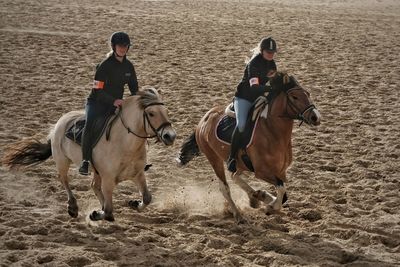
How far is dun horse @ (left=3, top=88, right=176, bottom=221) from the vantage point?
6.23 m

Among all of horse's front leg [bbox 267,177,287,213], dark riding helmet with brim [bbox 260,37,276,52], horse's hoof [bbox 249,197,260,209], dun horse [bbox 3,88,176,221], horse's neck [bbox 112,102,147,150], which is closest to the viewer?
dun horse [bbox 3,88,176,221]

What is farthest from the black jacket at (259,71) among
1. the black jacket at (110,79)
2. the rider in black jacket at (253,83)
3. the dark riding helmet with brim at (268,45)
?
the black jacket at (110,79)

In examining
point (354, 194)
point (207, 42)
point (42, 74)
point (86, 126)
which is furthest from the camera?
point (207, 42)

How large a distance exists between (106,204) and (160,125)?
1216 mm

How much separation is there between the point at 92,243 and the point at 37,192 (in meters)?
1.95

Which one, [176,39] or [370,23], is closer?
[176,39]

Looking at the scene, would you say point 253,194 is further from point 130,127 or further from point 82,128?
point 82,128

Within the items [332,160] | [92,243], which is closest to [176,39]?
[332,160]

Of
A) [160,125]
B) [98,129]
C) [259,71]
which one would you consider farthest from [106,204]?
[259,71]

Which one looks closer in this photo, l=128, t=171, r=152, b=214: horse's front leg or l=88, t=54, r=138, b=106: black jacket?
l=88, t=54, r=138, b=106: black jacket

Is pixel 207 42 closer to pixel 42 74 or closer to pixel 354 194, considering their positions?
pixel 42 74

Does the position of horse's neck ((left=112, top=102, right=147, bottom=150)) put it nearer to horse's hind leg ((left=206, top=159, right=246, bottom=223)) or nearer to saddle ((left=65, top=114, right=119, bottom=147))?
saddle ((left=65, top=114, right=119, bottom=147))

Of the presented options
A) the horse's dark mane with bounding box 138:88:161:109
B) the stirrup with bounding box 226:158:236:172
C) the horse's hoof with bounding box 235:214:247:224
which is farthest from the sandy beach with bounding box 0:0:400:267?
the horse's dark mane with bounding box 138:88:161:109

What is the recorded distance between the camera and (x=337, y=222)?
6.88 metres
